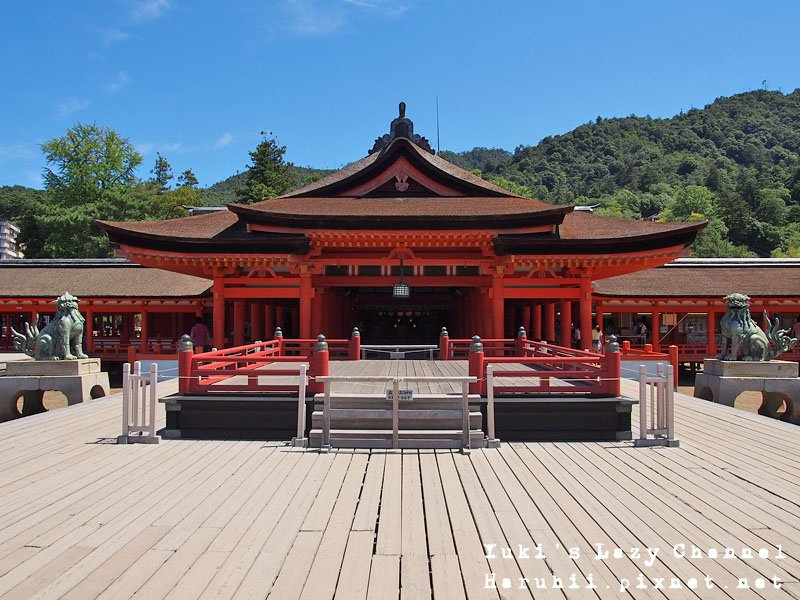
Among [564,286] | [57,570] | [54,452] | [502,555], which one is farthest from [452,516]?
[564,286]

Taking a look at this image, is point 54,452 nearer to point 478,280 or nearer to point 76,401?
point 76,401

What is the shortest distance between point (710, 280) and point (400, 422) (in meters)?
25.7

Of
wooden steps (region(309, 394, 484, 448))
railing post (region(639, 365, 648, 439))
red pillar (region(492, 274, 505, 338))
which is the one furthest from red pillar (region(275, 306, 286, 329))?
railing post (region(639, 365, 648, 439))

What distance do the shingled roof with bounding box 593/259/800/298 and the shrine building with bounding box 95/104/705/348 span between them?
6.84 meters

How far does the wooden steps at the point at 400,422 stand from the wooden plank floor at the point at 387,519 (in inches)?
14.4

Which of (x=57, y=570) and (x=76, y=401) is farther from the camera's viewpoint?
(x=76, y=401)

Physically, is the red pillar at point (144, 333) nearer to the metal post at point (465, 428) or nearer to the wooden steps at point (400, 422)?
the wooden steps at point (400, 422)

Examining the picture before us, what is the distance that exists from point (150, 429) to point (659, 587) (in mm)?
8296

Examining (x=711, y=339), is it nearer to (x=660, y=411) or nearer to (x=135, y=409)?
(x=660, y=411)

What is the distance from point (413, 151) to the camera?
19906mm

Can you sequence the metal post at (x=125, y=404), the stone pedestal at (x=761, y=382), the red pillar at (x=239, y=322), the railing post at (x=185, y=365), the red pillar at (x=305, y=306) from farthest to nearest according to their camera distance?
the red pillar at (x=239, y=322)
the red pillar at (x=305, y=306)
the stone pedestal at (x=761, y=382)
the railing post at (x=185, y=365)
the metal post at (x=125, y=404)

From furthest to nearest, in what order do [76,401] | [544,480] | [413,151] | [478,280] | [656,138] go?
1. [656,138]
2. [413,151]
3. [478,280]
4. [76,401]
5. [544,480]

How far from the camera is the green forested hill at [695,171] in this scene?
82.6 metres

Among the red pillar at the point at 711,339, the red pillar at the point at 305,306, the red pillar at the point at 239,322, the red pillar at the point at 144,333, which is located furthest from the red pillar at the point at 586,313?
the red pillar at the point at 144,333
